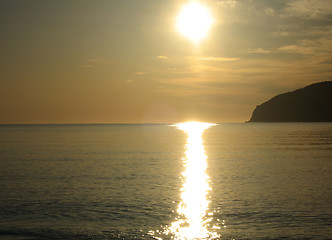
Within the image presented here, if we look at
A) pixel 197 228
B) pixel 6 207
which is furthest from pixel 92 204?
pixel 197 228

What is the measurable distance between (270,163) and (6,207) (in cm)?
3144

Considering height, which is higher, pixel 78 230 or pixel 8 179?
pixel 8 179

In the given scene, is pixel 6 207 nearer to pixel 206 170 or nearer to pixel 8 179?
pixel 8 179

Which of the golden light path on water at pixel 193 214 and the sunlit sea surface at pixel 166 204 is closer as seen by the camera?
the golden light path on water at pixel 193 214

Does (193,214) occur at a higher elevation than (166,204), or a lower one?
lower

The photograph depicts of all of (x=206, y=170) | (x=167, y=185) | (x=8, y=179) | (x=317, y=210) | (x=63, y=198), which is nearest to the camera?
(x=317, y=210)

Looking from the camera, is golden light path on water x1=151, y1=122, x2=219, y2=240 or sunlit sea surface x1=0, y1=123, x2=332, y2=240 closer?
golden light path on water x1=151, y1=122, x2=219, y2=240

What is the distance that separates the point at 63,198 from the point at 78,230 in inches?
296

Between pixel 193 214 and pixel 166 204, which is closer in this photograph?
pixel 193 214

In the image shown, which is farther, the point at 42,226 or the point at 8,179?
the point at 8,179

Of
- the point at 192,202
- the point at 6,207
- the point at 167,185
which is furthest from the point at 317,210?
the point at 6,207

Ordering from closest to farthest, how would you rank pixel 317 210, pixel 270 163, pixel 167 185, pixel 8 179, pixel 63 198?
pixel 317 210
pixel 63 198
pixel 167 185
pixel 8 179
pixel 270 163

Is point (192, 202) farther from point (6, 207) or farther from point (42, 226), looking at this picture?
point (6, 207)

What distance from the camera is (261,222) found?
17.0 metres
